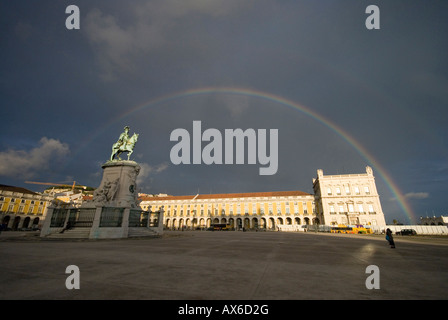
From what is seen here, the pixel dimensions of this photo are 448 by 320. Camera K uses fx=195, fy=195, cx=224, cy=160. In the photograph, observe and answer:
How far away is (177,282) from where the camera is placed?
11.3 ft

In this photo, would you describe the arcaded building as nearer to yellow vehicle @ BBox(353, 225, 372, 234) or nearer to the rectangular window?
the rectangular window

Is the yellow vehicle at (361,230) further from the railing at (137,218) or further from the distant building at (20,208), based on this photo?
the distant building at (20,208)

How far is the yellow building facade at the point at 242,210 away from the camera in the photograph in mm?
58812

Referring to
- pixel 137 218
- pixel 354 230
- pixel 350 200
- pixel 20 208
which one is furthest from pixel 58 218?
pixel 350 200

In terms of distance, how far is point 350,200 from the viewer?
49.6m

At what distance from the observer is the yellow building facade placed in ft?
193

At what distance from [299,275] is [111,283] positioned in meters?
3.53

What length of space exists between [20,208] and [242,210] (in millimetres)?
59893

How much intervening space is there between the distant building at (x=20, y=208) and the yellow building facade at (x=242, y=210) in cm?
2772

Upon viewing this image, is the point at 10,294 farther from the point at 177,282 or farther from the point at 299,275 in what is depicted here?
the point at 299,275

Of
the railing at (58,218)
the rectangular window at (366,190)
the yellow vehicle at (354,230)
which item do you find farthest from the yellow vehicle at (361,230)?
the railing at (58,218)

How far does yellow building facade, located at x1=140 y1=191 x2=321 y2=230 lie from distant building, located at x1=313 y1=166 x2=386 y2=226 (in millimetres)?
6606

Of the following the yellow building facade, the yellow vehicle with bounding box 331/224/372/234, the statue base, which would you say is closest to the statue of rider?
the statue base

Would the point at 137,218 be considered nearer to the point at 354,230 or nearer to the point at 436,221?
the point at 354,230
